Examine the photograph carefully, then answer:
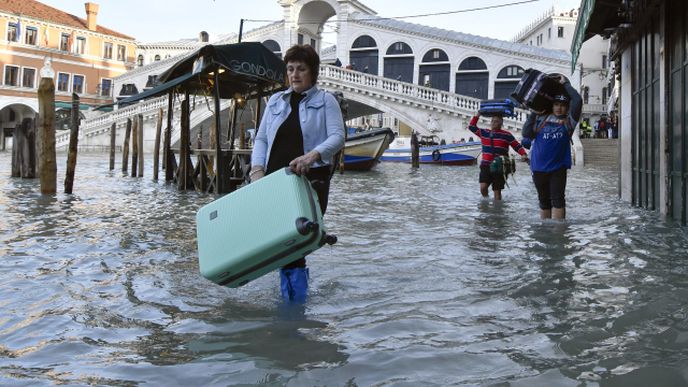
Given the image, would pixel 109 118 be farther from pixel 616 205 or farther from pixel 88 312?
pixel 88 312

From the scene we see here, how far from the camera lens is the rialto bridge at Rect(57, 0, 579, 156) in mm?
36531

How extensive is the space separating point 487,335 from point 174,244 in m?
3.92

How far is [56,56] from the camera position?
4900cm

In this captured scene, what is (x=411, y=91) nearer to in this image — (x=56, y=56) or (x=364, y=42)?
(x=364, y=42)

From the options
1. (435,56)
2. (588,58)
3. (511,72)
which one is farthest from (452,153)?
(588,58)

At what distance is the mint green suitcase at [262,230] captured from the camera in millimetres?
3383

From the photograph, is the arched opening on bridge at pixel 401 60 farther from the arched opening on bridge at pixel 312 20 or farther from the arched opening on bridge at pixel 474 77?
the arched opening on bridge at pixel 312 20

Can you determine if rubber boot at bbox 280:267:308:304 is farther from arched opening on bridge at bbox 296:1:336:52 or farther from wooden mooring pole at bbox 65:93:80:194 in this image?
arched opening on bridge at bbox 296:1:336:52

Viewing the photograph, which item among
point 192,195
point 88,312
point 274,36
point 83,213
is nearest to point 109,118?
point 274,36

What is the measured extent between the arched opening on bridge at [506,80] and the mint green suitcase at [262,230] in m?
40.2

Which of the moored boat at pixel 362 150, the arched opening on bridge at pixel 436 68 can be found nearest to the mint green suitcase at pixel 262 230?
the moored boat at pixel 362 150

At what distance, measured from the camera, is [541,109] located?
7426 millimetres

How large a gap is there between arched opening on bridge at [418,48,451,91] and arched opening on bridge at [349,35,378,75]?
3.52 meters

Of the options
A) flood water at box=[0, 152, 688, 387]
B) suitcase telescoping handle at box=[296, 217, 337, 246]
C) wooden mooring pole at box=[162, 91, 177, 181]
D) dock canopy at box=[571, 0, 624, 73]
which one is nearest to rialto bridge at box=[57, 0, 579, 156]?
wooden mooring pole at box=[162, 91, 177, 181]
